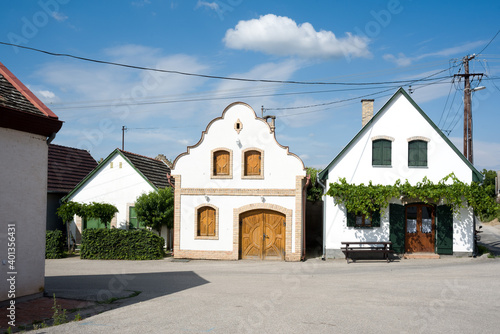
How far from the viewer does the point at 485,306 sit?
10.1 m

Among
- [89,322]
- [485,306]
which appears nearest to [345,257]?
[485,306]

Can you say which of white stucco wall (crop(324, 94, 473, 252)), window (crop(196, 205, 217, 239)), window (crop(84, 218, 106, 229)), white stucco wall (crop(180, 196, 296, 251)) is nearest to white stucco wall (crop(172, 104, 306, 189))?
white stucco wall (crop(180, 196, 296, 251))

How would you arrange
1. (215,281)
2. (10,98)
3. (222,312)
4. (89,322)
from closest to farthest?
(89,322) → (222,312) → (10,98) → (215,281)

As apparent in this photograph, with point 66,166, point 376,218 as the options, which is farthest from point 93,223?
point 376,218

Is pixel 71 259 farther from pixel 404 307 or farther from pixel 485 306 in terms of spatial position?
pixel 485 306

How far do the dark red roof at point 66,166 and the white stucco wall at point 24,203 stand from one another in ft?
50.5

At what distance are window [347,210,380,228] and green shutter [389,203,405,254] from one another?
0.60 metres

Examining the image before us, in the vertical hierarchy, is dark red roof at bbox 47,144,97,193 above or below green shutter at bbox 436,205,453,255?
above

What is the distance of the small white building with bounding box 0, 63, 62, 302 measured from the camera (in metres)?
9.82

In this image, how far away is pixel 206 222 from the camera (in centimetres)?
2019

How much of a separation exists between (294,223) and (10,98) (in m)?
12.3

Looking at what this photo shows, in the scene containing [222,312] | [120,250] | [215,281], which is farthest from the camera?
[120,250]

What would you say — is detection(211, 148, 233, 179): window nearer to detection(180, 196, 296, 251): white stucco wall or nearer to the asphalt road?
detection(180, 196, 296, 251): white stucco wall

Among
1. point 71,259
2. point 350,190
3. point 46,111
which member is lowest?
point 71,259
